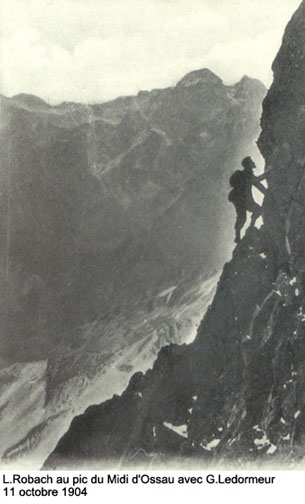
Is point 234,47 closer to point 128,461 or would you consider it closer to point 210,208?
point 210,208

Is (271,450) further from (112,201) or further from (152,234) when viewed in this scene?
(112,201)

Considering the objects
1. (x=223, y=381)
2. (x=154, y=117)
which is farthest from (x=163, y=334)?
(x=154, y=117)

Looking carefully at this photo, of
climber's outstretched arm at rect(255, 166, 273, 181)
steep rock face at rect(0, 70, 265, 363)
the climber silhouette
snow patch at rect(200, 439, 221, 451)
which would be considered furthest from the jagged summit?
snow patch at rect(200, 439, 221, 451)

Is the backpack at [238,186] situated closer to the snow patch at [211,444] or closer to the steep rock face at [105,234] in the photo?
the steep rock face at [105,234]

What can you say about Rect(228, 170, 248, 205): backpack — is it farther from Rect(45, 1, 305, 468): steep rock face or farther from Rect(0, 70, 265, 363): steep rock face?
Rect(45, 1, 305, 468): steep rock face

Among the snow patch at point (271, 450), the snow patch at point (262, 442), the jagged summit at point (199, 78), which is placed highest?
the jagged summit at point (199, 78)

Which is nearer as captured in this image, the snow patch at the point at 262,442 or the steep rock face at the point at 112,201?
the snow patch at the point at 262,442

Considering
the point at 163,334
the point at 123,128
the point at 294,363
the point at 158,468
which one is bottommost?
the point at 158,468

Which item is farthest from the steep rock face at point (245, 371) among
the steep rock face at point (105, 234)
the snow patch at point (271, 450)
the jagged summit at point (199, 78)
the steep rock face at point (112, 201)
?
the jagged summit at point (199, 78)
